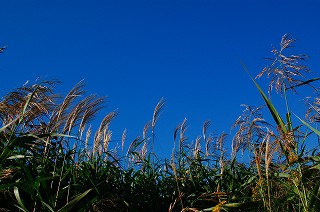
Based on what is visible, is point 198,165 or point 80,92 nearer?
point 80,92

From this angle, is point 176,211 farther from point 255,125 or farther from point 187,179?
point 255,125

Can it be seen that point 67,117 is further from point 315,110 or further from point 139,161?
point 315,110

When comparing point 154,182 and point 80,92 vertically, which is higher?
point 80,92

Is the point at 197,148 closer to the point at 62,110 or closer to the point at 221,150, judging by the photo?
the point at 221,150

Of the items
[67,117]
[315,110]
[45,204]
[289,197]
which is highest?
[315,110]

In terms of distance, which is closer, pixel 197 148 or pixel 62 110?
pixel 62 110

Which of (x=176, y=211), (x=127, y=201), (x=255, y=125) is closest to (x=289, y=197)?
(x=255, y=125)

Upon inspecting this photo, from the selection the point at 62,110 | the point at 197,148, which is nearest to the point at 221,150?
the point at 197,148

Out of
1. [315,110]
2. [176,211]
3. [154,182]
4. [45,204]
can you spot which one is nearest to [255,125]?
[315,110]

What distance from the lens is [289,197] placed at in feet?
13.8

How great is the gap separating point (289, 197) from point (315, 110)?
31.4 inches

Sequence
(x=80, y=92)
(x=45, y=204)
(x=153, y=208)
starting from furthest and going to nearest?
(x=153, y=208) → (x=80, y=92) → (x=45, y=204)

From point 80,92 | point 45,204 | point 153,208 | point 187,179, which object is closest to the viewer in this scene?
point 45,204

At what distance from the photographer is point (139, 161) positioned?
5.54 meters
